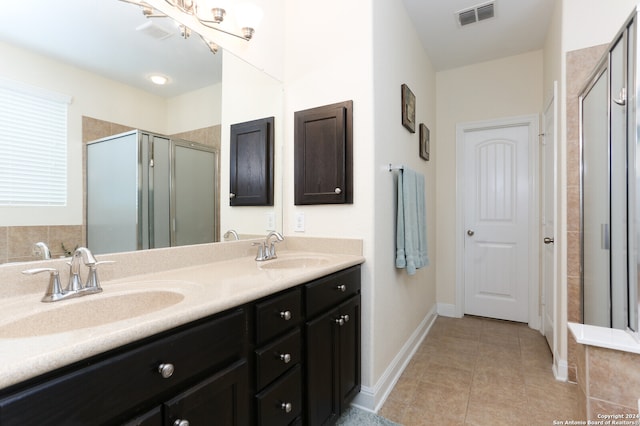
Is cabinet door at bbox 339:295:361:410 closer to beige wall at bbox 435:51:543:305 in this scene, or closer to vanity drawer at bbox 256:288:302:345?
vanity drawer at bbox 256:288:302:345

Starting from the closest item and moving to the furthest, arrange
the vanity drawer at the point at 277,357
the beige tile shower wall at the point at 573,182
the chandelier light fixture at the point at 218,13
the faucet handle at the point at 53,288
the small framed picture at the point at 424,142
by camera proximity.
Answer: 1. the faucet handle at the point at 53,288
2. the vanity drawer at the point at 277,357
3. the chandelier light fixture at the point at 218,13
4. the beige tile shower wall at the point at 573,182
5. the small framed picture at the point at 424,142

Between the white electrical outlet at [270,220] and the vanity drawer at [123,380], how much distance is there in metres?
1.07

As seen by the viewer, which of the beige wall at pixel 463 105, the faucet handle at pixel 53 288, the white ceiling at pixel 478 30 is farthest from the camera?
the beige wall at pixel 463 105

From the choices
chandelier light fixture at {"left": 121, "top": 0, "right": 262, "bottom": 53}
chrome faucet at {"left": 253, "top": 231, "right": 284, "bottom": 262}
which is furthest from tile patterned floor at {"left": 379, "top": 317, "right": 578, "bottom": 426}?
chandelier light fixture at {"left": 121, "top": 0, "right": 262, "bottom": 53}

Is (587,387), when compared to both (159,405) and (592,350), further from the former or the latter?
(159,405)

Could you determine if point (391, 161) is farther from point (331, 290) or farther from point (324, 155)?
point (331, 290)

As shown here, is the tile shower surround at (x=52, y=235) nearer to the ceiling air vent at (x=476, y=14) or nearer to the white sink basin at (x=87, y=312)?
the white sink basin at (x=87, y=312)

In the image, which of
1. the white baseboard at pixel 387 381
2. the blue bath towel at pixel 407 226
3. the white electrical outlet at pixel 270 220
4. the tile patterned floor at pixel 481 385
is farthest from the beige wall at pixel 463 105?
the white electrical outlet at pixel 270 220

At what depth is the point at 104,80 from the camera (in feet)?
3.94

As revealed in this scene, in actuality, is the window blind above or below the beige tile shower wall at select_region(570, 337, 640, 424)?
above

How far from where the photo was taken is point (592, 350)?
1.01m

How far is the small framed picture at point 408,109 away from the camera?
2277 millimetres

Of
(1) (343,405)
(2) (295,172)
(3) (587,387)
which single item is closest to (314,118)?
(2) (295,172)

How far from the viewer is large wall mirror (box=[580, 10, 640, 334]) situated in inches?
48.2
